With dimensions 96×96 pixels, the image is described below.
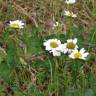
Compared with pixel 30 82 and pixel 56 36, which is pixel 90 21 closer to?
pixel 56 36

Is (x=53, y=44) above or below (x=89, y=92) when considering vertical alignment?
above

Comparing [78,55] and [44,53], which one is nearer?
[78,55]

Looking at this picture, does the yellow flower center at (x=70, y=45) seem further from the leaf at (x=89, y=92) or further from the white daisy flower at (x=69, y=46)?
the leaf at (x=89, y=92)

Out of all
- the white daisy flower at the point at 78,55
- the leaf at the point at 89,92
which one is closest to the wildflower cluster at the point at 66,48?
the white daisy flower at the point at 78,55

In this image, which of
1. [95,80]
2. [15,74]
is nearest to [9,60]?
[15,74]

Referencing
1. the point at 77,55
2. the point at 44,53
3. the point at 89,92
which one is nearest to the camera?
the point at 89,92

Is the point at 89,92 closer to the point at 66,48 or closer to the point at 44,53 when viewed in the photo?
the point at 66,48

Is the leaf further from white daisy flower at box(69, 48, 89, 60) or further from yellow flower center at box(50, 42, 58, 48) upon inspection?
yellow flower center at box(50, 42, 58, 48)

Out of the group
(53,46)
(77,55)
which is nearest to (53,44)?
(53,46)
